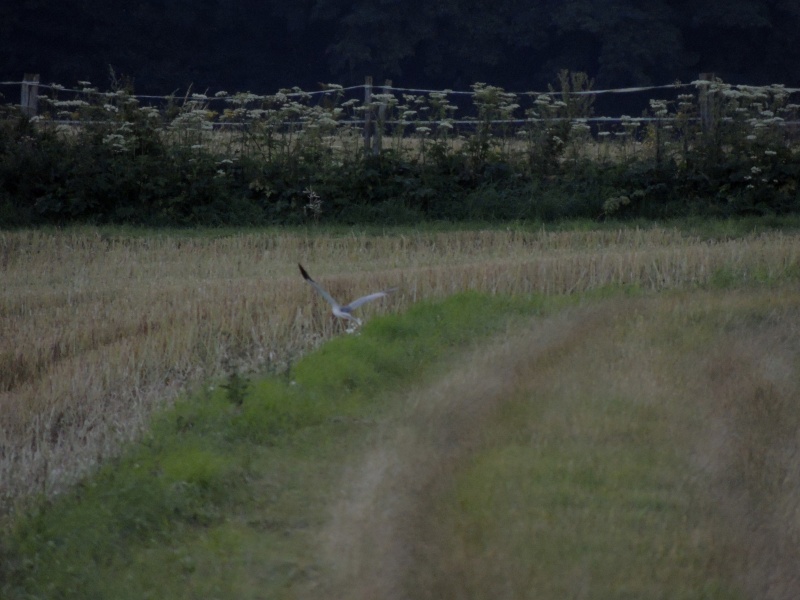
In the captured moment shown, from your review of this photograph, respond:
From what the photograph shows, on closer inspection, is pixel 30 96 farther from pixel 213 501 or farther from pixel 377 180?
pixel 213 501

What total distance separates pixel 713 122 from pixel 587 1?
Result: 2119 cm

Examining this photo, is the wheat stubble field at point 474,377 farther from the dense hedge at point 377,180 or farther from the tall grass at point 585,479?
the dense hedge at point 377,180

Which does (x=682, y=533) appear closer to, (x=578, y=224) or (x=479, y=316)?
(x=479, y=316)

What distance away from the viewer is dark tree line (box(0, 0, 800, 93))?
116 ft

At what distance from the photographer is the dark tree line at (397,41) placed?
35.4 meters

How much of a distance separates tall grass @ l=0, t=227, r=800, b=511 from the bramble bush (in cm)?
172

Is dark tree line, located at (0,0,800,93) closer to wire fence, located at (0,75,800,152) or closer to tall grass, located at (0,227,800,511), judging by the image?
wire fence, located at (0,75,800,152)

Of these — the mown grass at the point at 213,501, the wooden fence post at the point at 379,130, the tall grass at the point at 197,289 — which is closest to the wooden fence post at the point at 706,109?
the tall grass at the point at 197,289

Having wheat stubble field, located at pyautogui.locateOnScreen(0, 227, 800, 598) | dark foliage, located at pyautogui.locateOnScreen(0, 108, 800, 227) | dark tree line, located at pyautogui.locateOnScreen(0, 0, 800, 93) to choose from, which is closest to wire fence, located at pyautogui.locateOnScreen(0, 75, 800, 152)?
dark foliage, located at pyautogui.locateOnScreen(0, 108, 800, 227)

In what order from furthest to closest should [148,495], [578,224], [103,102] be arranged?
[103,102]
[578,224]
[148,495]

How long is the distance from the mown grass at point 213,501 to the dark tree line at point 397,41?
3056 cm

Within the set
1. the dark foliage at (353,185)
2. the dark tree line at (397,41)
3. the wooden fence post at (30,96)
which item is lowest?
the dark foliage at (353,185)

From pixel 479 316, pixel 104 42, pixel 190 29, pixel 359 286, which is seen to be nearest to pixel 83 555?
pixel 479 316

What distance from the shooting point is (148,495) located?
522cm
